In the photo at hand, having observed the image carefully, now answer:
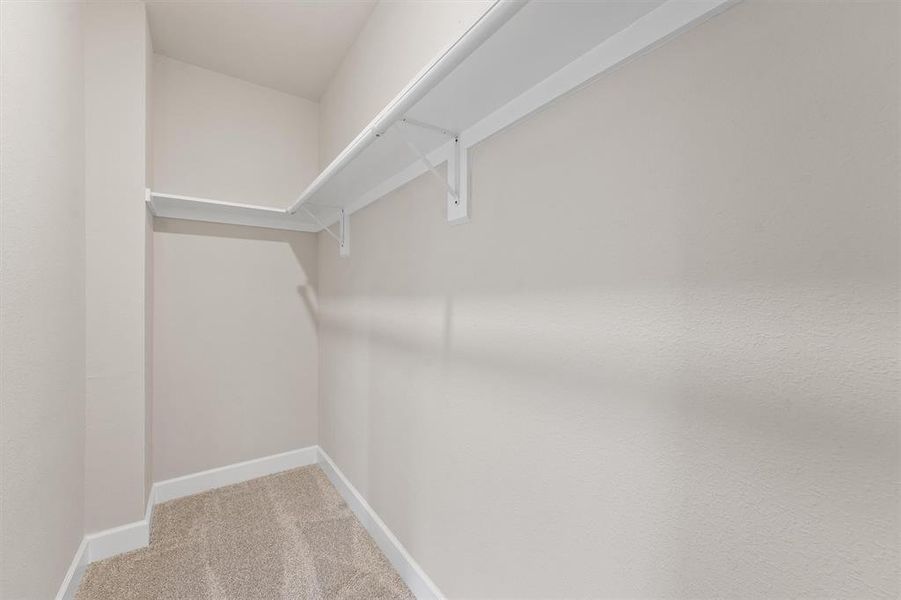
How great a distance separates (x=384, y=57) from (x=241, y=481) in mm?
2270

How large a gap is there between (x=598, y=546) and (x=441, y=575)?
2.22 ft

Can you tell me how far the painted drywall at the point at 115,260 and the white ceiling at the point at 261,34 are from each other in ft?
0.61

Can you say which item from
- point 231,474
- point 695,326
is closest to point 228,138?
point 231,474

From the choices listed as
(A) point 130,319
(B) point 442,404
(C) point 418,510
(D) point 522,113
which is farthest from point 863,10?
(A) point 130,319

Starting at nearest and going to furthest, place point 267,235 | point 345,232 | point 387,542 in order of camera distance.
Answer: point 387,542, point 345,232, point 267,235

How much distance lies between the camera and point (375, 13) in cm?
159

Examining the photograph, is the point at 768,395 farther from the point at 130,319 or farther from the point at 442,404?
the point at 130,319

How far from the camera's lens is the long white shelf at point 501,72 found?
60cm

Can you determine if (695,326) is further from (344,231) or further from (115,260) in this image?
(115,260)

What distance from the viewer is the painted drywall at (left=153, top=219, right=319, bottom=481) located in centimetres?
190

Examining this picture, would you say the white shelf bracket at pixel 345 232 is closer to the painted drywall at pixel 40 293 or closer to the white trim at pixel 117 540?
the painted drywall at pixel 40 293


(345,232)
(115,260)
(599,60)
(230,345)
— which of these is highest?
(599,60)

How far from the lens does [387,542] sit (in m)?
1.47

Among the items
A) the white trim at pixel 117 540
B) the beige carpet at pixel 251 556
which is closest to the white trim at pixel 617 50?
the beige carpet at pixel 251 556
